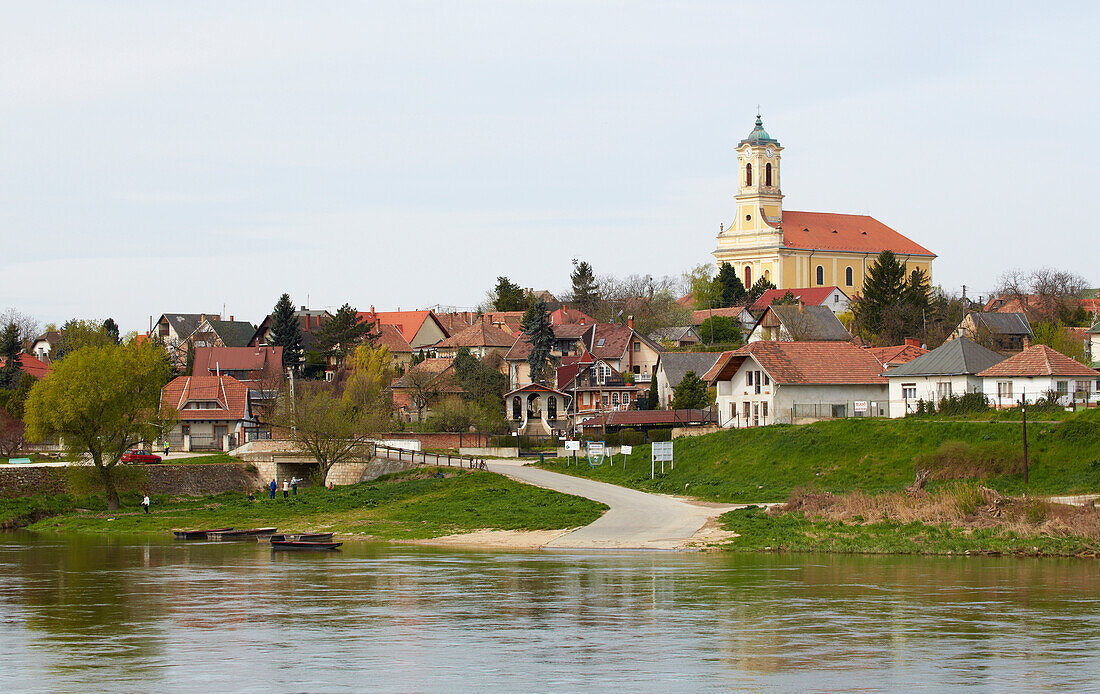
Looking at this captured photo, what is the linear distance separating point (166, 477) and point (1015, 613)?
48.7m

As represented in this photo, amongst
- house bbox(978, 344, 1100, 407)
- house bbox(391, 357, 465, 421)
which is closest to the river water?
house bbox(978, 344, 1100, 407)

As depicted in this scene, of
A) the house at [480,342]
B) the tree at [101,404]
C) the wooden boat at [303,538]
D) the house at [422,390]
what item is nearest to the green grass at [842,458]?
the wooden boat at [303,538]

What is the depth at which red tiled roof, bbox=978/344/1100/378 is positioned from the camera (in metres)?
60.3

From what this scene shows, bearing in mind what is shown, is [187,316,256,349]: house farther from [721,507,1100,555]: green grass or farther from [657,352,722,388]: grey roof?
[721,507,1100,555]: green grass

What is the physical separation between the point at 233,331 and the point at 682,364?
6752cm

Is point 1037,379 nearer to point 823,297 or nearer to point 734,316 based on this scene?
point 734,316

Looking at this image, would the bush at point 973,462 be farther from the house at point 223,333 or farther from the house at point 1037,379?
the house at point 223,333

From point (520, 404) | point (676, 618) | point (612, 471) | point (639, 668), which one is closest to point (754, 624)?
point (676, 618)

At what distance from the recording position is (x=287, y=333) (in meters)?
113

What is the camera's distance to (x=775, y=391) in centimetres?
6506

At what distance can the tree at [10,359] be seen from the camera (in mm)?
98875

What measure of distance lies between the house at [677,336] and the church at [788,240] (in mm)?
39733

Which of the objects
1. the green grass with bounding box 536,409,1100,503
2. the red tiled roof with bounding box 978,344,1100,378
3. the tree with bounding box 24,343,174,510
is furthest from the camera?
the red tiled roof with bounding box 978,344,1100,378

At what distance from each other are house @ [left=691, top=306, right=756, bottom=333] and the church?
27.8m
